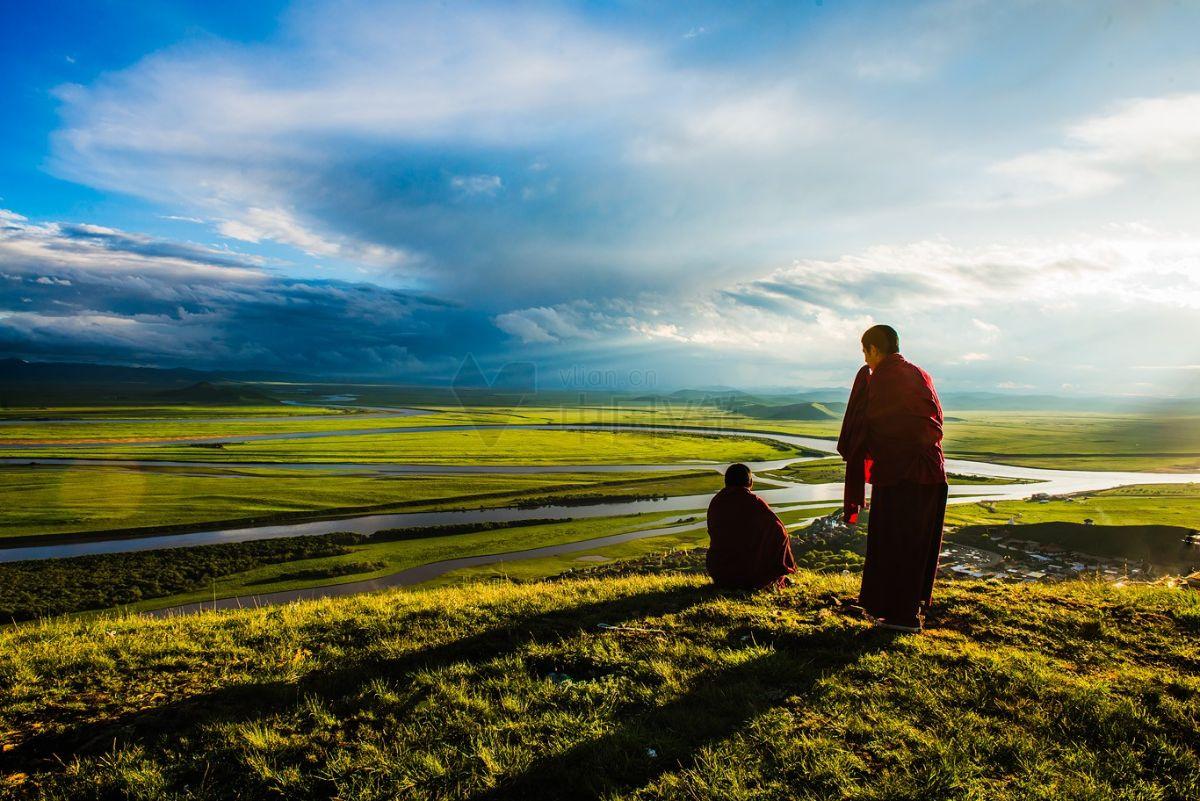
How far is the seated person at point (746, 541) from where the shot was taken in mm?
8562

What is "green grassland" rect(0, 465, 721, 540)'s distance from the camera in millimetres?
41156

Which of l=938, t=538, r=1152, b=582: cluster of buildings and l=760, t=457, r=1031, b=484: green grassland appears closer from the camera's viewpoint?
l=938, t=538, r=1152, b=582: cluster of buildings

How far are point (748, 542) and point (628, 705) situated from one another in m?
4.06

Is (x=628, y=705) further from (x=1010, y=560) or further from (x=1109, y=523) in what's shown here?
(x=1109, y=523)

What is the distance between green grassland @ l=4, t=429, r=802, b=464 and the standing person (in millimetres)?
70770

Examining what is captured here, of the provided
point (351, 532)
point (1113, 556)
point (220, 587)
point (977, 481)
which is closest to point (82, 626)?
point (220, 587)

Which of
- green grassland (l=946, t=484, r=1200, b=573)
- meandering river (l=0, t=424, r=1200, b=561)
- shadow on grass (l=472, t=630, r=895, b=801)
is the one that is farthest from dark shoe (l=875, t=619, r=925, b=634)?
meandering river (l=0, t=424, r=1200, b=561)

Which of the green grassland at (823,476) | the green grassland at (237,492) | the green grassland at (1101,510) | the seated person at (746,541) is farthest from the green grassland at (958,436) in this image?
the seated person at (746,541)

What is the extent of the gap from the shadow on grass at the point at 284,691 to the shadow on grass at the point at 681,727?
6.56 ft

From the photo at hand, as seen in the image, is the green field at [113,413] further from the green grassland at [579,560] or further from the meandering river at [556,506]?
the green grassland at [579,560]

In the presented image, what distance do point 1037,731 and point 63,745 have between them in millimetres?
7904

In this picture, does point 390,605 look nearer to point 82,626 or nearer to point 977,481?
point 82,626

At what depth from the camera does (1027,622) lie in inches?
271

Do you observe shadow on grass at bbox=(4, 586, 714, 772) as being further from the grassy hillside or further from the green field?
the green field
